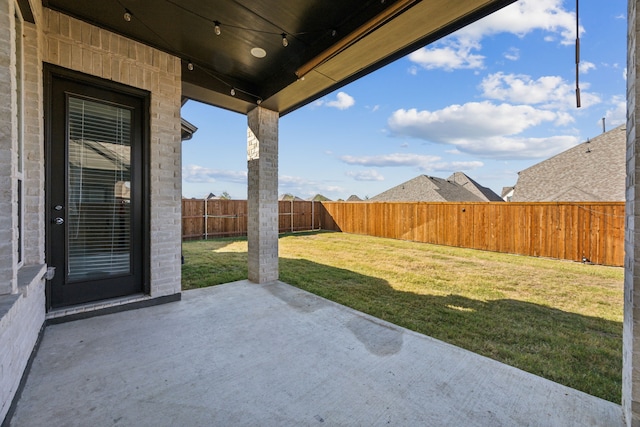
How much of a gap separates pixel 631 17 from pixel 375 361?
8.53 ft

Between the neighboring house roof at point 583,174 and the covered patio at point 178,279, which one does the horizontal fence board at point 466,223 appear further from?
the covered patio at point 178,279

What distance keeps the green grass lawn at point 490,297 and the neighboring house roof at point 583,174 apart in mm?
4656

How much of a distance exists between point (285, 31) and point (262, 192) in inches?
87.8

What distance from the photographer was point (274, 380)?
182 centimetres

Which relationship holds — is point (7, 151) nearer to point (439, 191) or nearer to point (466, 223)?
point (466, 223)

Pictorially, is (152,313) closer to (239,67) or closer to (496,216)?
(239,67)

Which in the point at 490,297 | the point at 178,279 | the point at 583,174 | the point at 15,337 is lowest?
the point at 490,297

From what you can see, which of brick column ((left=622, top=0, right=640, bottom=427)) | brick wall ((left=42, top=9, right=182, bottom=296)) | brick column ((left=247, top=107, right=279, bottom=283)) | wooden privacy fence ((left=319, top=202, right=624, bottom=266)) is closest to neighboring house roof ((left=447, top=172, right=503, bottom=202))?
wooden privacy fence ((left=319, top=202, right=624, bottom=266))

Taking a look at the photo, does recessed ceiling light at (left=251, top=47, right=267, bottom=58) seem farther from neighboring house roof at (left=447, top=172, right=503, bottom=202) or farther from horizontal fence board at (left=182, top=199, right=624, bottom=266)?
neighboring house roof at (left=447, top=172, right=503, bottom=202)

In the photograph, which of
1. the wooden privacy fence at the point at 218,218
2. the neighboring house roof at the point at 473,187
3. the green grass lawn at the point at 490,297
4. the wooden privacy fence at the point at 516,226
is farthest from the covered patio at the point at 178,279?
the neighboring house roof at the point at 473,187

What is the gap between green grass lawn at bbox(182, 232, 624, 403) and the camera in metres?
2.28

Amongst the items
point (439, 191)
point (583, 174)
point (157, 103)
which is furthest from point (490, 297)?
point (439, 191)

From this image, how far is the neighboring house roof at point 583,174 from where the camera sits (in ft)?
29.2

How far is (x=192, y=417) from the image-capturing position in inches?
57.9
